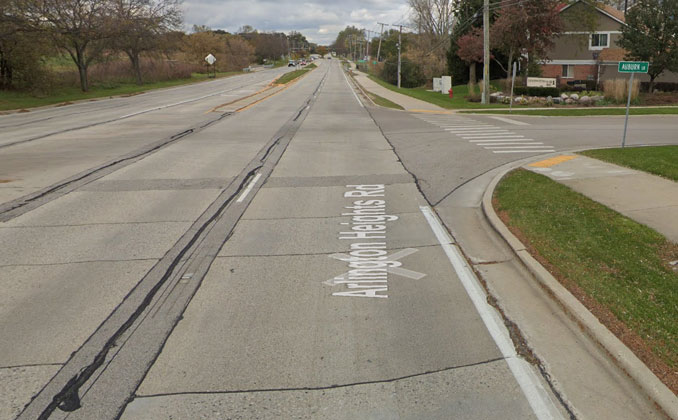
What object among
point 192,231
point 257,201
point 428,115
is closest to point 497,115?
point 428,115

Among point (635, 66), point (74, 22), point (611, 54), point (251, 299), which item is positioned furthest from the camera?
point (611, 54)

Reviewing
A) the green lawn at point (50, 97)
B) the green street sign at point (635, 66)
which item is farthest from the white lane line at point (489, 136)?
the green lawn at point (50, 97)

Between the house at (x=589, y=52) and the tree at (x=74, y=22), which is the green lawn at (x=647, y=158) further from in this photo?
the tree at (x=74, y=22)

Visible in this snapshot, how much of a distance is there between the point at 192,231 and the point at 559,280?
16.7 feet

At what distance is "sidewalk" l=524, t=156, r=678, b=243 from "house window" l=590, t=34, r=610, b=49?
43268 mm

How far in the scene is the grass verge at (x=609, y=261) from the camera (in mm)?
4602

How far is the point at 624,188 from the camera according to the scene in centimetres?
995

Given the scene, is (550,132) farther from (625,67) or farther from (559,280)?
(559,280)

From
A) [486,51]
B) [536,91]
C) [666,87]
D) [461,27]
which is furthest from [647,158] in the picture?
[461,27]

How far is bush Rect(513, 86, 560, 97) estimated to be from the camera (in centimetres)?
3496

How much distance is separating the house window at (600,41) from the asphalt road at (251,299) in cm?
4490

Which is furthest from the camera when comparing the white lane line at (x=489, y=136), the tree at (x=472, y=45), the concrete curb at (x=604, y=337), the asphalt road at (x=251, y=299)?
the tree at (x=472, y=45)

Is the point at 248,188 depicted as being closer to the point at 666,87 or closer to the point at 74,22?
the point at 74,22

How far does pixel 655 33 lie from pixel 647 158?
26.0 meters
